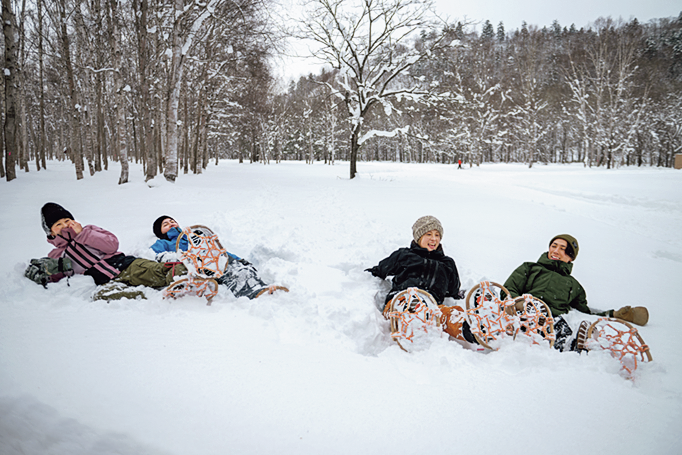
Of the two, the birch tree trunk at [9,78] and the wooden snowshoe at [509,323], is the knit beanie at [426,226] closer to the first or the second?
the wooden snowshoe at [509,323]

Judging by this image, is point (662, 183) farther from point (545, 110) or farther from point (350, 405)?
point (545, 110)

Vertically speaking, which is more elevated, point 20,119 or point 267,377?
point 20,119

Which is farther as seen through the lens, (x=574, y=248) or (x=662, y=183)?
(x=662, y=183)

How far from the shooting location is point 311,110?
118 ft

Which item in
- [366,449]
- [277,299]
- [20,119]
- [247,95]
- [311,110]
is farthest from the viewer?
[311,110]

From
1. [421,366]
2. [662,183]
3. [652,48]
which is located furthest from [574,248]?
[652,48]

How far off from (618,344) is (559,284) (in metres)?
0.75

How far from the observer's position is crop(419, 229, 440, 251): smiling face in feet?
11.2

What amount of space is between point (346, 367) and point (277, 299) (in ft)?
3.85

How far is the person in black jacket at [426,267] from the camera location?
3.26 meters

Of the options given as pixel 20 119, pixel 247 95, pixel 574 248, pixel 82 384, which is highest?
pixel 247 95

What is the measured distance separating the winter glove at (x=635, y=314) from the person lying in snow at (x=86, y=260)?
14.1ft

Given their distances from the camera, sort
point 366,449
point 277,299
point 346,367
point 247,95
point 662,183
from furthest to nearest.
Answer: point 247,95
point 662,183
point 277,299
point 346,367
point 366,449

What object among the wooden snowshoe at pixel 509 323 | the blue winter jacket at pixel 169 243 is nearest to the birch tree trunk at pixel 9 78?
the blue winter jacket at pixel 169 243
